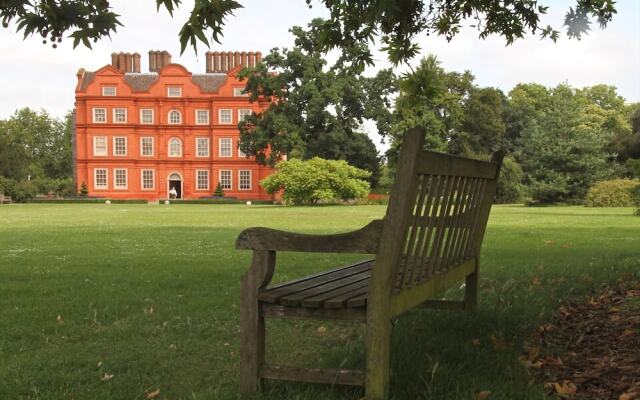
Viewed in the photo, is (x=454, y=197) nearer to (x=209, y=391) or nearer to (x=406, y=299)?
(x=406, y=299)

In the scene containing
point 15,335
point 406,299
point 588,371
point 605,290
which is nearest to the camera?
point 406,299

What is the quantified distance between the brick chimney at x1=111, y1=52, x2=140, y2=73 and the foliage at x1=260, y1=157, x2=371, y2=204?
29.1 meters

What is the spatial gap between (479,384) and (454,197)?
0.98 meters

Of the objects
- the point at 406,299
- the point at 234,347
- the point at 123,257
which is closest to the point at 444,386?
the point at 406,299

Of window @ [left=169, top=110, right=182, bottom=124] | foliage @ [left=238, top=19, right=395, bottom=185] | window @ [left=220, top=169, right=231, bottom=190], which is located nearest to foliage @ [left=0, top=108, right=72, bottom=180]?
window @ [left=169, top=110, right=182, bottom=124]

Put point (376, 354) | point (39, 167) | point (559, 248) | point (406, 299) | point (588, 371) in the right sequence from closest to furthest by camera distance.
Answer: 1. point (376, 354)
2. point (406, 299)
3. point (588, 371)
4. point (559, 248)
5. point (39, 167)

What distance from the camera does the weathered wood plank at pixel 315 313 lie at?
2688mm

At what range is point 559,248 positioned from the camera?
32.7 ft

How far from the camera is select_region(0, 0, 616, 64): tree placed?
352cm

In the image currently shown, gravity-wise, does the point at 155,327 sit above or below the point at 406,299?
below

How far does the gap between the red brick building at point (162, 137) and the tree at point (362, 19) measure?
54184 mm

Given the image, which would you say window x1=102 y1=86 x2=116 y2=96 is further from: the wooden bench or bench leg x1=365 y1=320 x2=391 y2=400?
bench leg x1=365 y1=320 x2=391 y2=400

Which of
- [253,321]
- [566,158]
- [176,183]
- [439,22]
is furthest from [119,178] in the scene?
[253,321]

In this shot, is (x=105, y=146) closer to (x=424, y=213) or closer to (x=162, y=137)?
(x=162, y=137)
